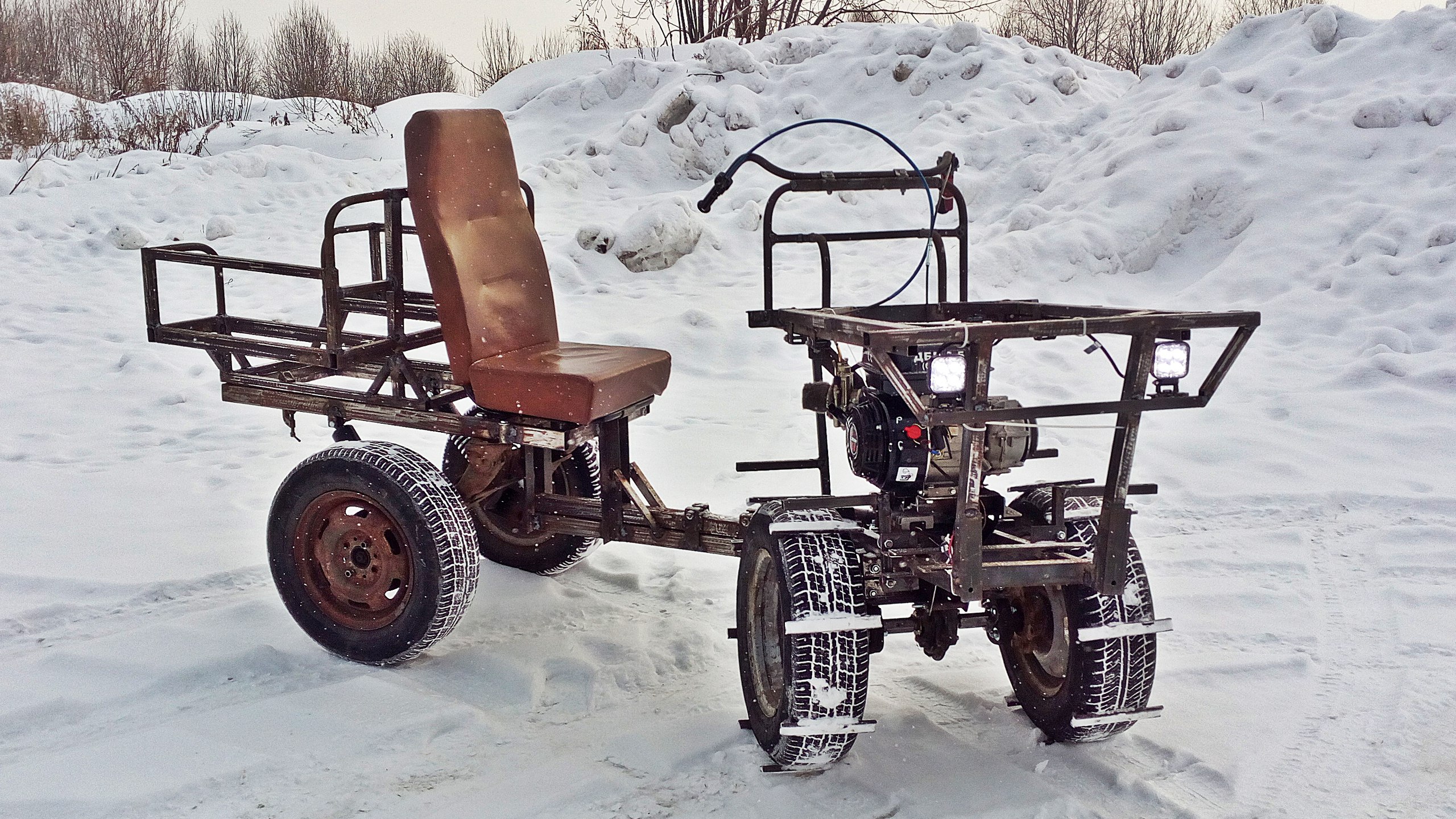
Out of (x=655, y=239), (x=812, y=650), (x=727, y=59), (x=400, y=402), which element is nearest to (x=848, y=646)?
(x=812, y=650)

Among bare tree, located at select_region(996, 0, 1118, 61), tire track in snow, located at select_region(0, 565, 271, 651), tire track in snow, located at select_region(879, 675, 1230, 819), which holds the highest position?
bare tree, located at select_region(996, 0, 1118, 61)

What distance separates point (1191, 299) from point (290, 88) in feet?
62.5

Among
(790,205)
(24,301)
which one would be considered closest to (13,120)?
(24,301)

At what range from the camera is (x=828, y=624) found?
2.92m

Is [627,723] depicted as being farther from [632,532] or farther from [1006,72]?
[1006,72]

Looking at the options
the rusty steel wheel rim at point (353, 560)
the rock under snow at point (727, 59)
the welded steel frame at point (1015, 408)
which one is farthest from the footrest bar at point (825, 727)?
the rock under snow at point (727, 59)

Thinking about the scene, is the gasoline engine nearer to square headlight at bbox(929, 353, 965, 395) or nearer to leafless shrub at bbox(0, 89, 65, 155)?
Result: square headlight at bbox(929, 353, 965, 395)

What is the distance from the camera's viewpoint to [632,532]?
3969 millimetres

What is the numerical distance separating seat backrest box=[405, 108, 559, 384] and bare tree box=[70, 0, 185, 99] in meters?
21.1

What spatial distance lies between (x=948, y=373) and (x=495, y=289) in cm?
193

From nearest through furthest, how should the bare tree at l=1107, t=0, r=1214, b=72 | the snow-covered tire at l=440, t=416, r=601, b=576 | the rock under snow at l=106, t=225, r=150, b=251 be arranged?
the snow-covered tire at l=440, t=416, r=601, b=576, the rock under snow at l=106, t=225, r=150, b=251, the bare tree at l=1107, t=0, r=1214, b=72

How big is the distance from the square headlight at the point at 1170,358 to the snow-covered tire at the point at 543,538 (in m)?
2.33

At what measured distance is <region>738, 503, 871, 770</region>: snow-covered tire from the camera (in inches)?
116

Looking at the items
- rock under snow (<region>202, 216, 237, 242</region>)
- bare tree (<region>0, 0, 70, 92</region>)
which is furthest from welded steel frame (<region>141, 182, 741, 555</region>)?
bare tree (<region>0, 0, 70, 92</region>)
